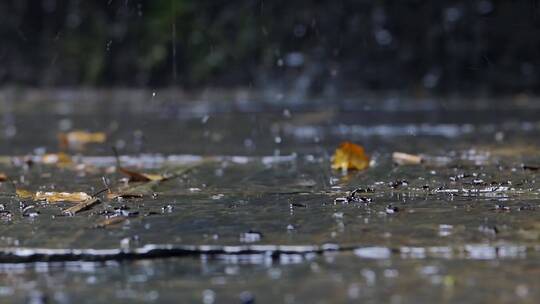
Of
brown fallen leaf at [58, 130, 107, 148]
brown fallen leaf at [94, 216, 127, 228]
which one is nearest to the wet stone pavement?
brown fallen leaf at [94, 216, 127, 228]

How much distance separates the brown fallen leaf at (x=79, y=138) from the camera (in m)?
4.59

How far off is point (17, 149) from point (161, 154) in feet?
2.76

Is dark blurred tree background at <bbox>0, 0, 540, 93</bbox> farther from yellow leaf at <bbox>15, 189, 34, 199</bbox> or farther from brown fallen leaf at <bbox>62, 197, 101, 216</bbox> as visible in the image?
brown fallen leaf at <bbox>62, 197, 101, 216</bbox>

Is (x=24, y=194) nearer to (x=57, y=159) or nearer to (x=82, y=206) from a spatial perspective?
(x=82, y=206)

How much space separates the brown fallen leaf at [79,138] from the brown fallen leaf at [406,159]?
5.54 feet

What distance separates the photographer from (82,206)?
2273mm

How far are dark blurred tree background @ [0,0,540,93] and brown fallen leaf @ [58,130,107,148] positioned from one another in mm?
1971

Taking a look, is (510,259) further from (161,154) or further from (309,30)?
(309,30)

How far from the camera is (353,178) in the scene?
2.88 meters

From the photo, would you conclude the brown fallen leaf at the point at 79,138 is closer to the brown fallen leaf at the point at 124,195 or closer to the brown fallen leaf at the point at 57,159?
the brown fallen leaf at the point at 57,159

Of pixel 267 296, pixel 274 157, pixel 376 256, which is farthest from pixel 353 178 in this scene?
pixel 267 296

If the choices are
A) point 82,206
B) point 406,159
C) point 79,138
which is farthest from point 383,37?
point 82,206

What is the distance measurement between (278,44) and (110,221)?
15.3 feet

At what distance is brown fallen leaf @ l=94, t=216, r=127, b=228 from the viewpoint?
2.01 m
